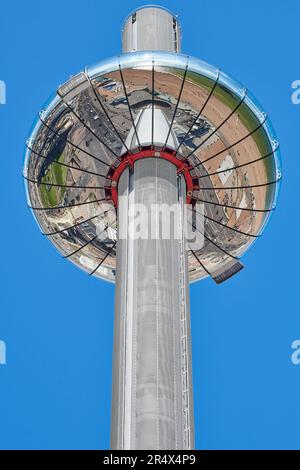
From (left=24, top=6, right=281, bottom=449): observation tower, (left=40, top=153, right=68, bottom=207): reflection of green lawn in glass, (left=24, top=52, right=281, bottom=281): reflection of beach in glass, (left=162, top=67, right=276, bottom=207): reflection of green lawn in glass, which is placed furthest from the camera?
(left=40, top=153, right=68, bottom=207): reflection of green lawn in glass

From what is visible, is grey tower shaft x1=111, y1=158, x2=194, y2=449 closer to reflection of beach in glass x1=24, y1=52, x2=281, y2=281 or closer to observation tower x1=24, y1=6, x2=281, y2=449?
observation tower x1=24, y1=6, x2=281, y2=449

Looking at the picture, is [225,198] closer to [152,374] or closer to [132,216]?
[132,216]

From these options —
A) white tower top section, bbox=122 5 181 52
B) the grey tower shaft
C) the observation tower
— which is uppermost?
white tower top section, bbox=122 5 181 52

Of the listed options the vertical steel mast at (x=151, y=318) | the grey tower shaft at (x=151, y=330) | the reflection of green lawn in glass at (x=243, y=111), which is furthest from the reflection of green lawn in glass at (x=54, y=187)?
the reflection of green lawn in glass at (x=243, y=111)

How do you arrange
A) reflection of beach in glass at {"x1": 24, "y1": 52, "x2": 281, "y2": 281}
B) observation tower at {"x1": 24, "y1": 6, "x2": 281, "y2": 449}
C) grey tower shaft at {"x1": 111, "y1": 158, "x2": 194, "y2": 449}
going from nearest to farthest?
grey tower shaft at {"x1": 111, "y1": 158, "x2": 194, "y2": 449} → observation tower at {"x1": 24, "y1": 6, "x2": 281, "y2": 449} → reflection of beach in glass at {"x1": 24, "y1": 52, "x2": 281, "y2": 281}

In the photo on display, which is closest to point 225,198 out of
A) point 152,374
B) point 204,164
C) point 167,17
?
point 204,164

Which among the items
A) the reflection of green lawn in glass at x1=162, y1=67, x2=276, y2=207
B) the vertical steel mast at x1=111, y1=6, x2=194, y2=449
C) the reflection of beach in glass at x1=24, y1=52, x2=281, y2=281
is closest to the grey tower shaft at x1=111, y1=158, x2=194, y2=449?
the vertical steel mast at x1=111, y1=6, x2=194, y2=449

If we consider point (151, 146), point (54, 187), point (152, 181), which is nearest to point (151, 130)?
point (151, 146)
